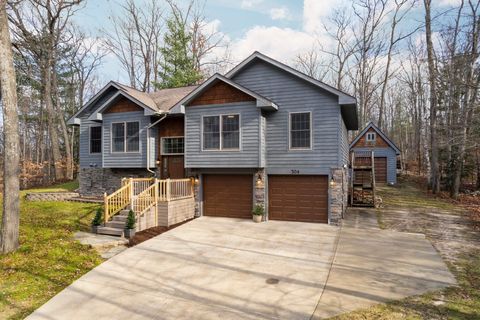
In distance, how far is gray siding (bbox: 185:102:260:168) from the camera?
39.4 ft

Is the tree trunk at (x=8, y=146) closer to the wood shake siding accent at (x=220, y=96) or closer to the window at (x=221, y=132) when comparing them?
the wood shake siding accent at (x=220, y=96)

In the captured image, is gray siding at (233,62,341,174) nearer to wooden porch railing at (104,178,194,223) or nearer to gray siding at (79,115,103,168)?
wooden porch railing at (104,178,194,223)

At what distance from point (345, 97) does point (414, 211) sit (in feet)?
23.8

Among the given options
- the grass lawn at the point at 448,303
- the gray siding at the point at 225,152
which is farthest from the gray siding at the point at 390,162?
the grass lawn at the point at 448,303

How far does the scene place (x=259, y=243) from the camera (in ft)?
30.8

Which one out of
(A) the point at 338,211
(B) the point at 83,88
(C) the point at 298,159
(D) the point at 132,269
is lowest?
(D) the point at 132,269

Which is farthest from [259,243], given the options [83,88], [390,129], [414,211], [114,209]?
[390,129]

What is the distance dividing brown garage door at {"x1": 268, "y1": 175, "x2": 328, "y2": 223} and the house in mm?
41

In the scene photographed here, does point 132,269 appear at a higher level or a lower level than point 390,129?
lower

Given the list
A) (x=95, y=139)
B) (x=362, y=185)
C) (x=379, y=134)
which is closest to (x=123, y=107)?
(x=95, y=139)

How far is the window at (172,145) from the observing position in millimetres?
14305

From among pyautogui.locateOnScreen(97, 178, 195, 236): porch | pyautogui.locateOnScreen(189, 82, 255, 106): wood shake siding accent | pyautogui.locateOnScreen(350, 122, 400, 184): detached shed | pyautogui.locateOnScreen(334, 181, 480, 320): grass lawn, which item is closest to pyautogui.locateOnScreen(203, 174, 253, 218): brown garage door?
pyautogui.locateOnScreen(97, 178, 195, 236): porch

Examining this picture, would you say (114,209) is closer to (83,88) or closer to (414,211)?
(414,211)

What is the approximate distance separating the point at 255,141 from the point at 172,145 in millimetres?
4708
